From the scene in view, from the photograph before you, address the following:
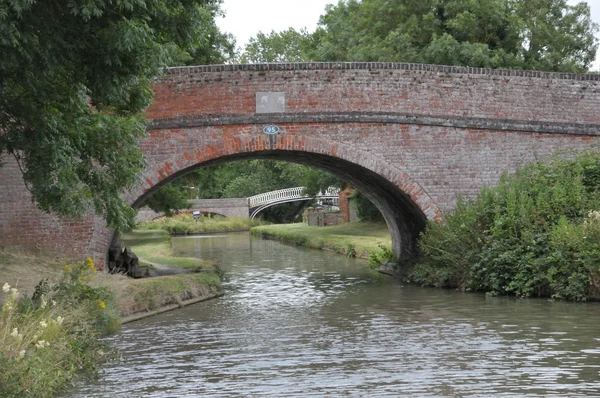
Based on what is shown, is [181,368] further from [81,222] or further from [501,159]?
[501,159]

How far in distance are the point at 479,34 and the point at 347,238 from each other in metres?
7.54

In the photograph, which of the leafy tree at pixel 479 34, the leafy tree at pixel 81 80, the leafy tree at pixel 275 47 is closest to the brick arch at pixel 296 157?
the leafy tree at pixel 81 80

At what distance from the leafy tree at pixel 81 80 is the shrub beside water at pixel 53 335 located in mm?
1028

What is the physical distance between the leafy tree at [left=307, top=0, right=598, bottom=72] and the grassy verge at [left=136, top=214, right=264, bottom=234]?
65.4 feet

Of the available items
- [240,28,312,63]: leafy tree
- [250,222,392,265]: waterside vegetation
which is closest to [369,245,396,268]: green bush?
[250,222,392,265]: waterside vegetation

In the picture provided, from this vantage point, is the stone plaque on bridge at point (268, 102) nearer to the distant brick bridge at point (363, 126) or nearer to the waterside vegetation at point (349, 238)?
the distant brick bridge at point (363, 126)

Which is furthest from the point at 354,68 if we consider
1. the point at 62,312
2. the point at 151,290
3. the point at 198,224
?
the point at 198,224

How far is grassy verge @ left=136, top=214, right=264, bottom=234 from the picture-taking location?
45.3 metres

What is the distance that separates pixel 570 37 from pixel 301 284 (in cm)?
1208

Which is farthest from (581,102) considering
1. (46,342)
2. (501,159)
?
(46,342)

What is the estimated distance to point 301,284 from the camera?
18.5m

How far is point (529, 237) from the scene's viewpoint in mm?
14492

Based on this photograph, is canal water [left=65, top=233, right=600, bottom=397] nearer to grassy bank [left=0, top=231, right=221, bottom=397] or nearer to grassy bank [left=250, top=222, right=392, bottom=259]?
grassy bank [left=0, top=231, right=221, bottom=397]

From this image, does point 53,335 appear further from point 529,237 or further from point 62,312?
point 529,237
